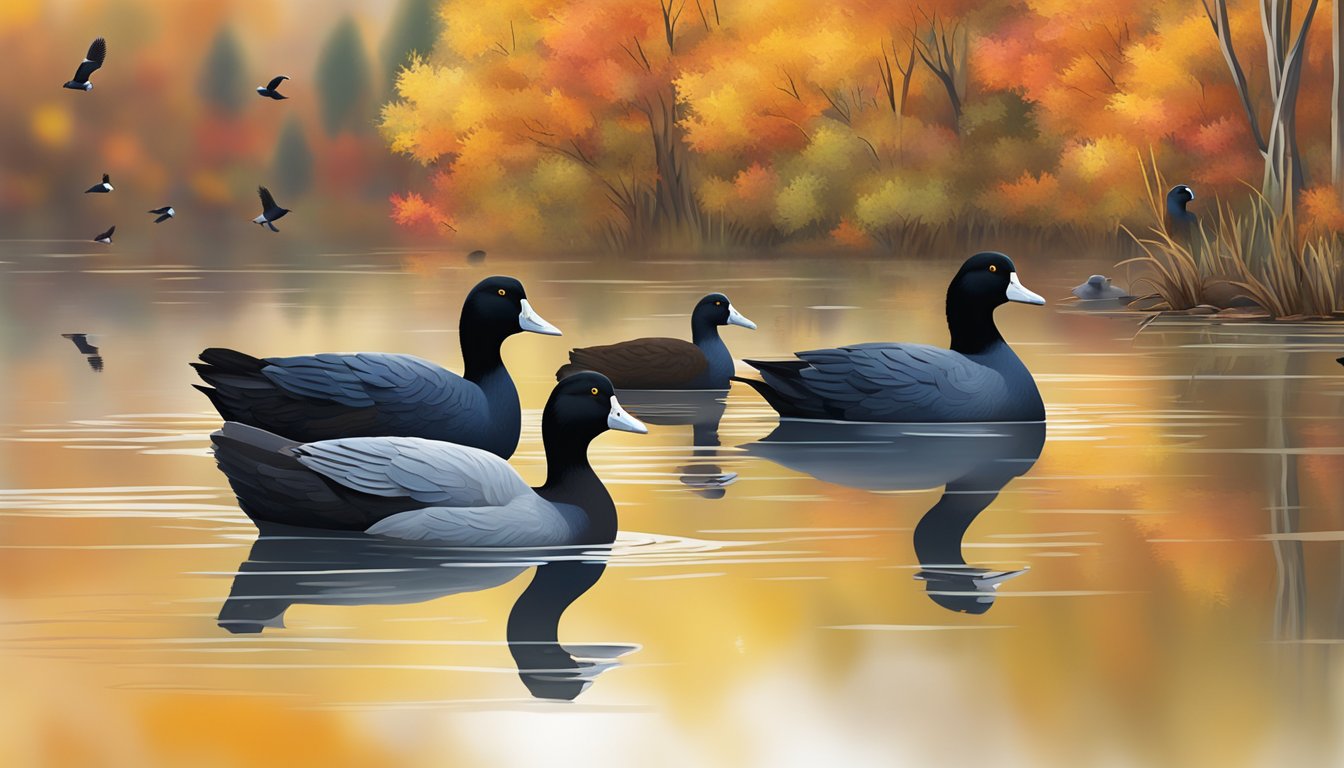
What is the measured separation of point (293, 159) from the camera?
92.4 meters

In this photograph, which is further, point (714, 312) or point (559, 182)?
point (559, 182)

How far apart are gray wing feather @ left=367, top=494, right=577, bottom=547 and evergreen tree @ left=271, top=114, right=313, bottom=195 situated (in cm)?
8548

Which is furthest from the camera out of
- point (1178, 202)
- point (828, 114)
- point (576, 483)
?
point (828, 114)

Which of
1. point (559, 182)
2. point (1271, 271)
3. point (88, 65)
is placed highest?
point (88, 65)

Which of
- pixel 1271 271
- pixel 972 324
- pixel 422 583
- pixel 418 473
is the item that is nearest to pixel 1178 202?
pixel 1271 271

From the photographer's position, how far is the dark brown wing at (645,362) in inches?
652

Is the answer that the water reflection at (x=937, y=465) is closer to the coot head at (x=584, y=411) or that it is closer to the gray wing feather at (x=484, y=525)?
the coot head at (x=584, y=411)

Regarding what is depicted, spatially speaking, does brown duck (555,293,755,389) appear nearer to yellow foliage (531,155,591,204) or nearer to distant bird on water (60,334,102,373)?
Result: distant bird on water (60,334,102,373)

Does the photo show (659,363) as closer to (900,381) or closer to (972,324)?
(972,324)

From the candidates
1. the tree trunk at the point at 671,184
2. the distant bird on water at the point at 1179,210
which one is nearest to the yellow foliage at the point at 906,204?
the tree trunk at the point at 671,184

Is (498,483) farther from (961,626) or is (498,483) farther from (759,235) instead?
(759,235)

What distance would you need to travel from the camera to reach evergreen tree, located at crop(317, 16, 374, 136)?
94.9m

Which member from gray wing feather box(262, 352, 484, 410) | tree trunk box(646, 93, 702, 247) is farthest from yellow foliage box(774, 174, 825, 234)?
gray wing feather box(262, 352, 484, 410)

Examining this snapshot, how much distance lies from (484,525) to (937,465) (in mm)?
4076
